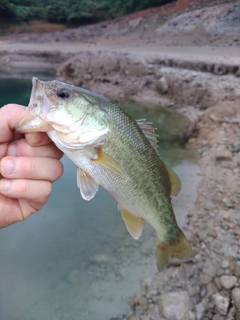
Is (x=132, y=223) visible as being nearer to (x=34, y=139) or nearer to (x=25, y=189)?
(x=25, y=189)

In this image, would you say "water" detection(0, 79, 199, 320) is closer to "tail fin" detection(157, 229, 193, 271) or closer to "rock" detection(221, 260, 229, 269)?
"rock" detection(221, 260, 229, 269)

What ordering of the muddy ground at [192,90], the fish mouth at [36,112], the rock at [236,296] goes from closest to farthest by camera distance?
the fish mouth at [36,112]
the rock at [236,296]
the muddy ground at [192,90]

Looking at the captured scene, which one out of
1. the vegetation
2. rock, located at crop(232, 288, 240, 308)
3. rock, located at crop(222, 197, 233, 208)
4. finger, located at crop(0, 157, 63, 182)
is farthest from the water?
the vegetation

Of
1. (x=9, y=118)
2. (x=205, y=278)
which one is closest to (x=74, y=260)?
(x=205, y=278)

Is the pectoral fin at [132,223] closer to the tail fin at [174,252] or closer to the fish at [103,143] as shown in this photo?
the fish at [103,143]

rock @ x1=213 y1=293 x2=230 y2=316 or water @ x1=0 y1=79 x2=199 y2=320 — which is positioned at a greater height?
rock @ x1=213 y1=293 x2=230 y2=316

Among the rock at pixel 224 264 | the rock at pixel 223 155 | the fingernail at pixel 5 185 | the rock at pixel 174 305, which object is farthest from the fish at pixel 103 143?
the rock at pixel 223 155
